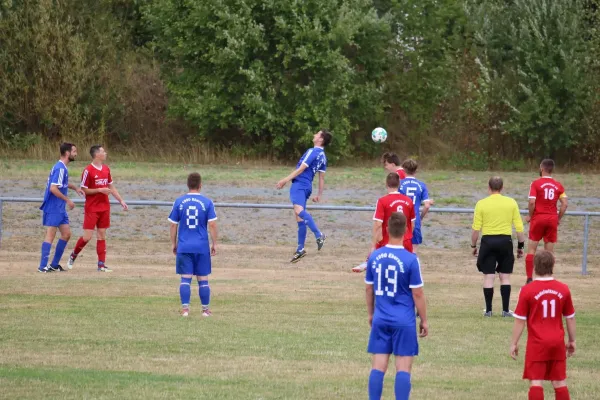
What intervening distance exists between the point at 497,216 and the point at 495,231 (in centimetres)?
20

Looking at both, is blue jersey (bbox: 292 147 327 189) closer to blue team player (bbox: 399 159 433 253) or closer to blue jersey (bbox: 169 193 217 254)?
blue team player (bbox: 399 159 433 253)

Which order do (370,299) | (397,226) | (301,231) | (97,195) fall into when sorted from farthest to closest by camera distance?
1. (301,231)
2. (97,195)
3. (370,299)
4. (397,226)

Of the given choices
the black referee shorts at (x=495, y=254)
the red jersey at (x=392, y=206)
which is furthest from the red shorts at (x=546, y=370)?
the black referee shorts at (x=495, y=254)

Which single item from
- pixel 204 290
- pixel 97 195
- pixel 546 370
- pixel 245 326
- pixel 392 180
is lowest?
pixel 245 326

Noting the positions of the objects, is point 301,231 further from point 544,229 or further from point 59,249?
point 544,229

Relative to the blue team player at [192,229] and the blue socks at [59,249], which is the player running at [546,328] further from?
the blue socks at [59,249]

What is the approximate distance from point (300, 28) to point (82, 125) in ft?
30.0

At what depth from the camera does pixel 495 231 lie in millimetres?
14266

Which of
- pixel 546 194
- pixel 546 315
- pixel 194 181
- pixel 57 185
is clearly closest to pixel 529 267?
pixel 546 194

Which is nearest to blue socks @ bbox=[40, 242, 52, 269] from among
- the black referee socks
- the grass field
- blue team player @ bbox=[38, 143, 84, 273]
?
blue team player @ bbox=[38, 143, 84, 273]

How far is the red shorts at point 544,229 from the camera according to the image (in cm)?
1711

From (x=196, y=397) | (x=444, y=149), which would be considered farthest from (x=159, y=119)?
(x=196, y=397)

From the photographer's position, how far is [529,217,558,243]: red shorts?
1711cm

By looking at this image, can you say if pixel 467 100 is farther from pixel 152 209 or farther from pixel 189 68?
pixel 152 209
